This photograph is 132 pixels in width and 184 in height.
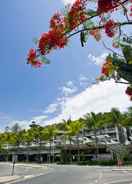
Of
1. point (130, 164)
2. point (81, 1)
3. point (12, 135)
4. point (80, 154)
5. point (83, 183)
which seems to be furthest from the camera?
point (12, 135)

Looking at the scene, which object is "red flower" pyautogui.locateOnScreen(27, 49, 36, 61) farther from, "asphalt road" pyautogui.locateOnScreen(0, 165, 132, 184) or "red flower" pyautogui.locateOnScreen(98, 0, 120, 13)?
"asphalt road" pyautogui.locateOnScreen(0, 165, 132, 184)

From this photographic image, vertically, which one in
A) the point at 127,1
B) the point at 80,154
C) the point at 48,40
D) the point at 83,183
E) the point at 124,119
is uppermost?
the point at 124,119

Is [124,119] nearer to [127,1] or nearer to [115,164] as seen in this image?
[115,164]

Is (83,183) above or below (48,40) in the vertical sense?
below

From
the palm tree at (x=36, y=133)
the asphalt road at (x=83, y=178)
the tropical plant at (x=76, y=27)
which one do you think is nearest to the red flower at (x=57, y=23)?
the tropical plant at (x=76, y=27)

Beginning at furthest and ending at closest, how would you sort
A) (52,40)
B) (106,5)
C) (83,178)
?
(83,178) < (52,40) < (106,5)

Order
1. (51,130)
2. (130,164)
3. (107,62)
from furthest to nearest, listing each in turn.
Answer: (51,130)
(130,164)
(107,62)

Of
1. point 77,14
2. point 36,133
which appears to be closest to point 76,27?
point 77,14

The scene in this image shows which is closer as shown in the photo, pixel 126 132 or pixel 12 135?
pixel 126 132

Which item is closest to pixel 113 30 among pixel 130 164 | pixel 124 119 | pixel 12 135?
pixel 130 164

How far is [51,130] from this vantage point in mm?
96500

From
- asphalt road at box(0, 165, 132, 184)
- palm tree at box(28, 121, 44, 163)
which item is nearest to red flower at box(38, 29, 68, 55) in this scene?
asphalt road at box(0, 165, 132, 184)

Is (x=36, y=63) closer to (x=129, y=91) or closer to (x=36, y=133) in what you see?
(x=129, y=91)

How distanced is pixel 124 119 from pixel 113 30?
6801cm
